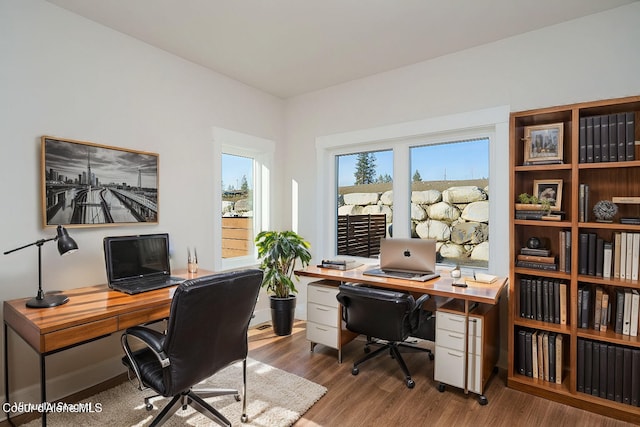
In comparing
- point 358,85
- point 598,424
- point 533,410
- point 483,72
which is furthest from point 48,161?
point 598,424

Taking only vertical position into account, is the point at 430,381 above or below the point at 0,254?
below

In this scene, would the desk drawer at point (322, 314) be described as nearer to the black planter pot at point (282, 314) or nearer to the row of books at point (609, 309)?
the black planter pot at point (282, 314)

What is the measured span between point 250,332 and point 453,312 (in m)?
2.22

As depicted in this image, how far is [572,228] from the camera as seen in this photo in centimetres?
236

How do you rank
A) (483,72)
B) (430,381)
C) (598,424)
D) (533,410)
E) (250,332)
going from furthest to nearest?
1. (250,332)
2. (483,72)
3. (430,381)
4. (533,410)
5. (598,424)

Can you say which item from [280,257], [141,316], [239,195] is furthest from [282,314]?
[141,316]

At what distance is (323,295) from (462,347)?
4.03 ft

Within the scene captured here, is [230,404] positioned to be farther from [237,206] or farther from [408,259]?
[237,206]

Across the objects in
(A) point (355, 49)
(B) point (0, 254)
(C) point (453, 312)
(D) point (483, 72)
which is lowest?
(C) point (453, 312)

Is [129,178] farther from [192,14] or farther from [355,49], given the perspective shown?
[355,49]

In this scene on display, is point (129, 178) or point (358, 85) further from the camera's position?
point (358, 85)

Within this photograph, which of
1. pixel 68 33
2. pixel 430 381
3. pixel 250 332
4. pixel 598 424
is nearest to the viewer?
pixel 598 424

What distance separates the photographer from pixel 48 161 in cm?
238

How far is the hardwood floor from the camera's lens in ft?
7.16
